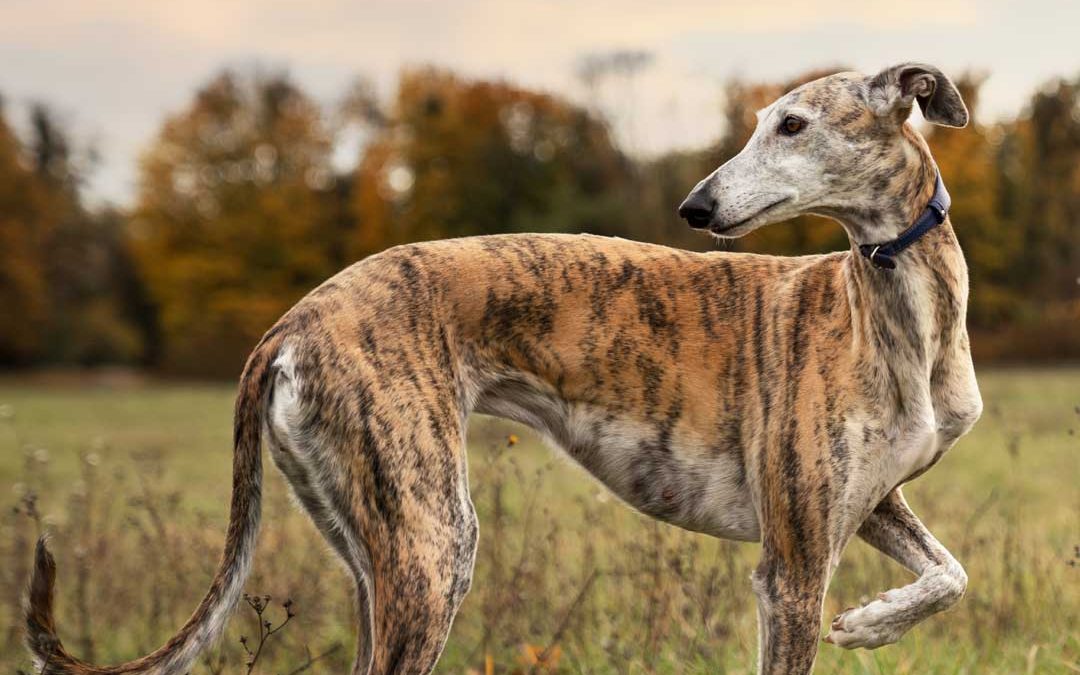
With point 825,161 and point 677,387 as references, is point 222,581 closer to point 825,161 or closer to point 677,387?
point 677,387

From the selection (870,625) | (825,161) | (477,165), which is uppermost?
(825,161)

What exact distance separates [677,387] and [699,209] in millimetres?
638

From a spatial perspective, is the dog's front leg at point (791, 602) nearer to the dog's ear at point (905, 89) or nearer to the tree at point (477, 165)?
the dog's ear at point (905, 89)

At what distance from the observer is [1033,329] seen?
3033cm

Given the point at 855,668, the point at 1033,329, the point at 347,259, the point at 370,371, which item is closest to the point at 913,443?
the point at 855,668

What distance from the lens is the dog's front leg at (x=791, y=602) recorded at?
343cm

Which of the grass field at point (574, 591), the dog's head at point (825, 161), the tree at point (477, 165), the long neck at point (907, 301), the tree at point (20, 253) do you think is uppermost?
the dog's head at point (825, 161)

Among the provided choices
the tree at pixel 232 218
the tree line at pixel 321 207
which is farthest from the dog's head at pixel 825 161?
the tree at pixel 232 218

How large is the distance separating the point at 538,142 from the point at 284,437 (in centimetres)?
3363

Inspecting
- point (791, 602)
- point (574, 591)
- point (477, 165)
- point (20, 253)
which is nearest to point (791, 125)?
point (791, 602)

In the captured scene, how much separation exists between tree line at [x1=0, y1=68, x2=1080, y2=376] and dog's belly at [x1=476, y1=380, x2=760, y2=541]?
79.3 feet

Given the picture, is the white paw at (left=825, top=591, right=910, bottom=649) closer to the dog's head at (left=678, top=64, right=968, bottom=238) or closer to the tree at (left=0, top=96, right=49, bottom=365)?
the dog's head at (left=678, top=64, right=968, bottom=238)

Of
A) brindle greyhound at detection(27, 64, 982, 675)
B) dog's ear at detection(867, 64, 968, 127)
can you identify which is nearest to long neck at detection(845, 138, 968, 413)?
brindle greyhound at detection(27, 64, 982, 675)

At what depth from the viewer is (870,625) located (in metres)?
3.50
